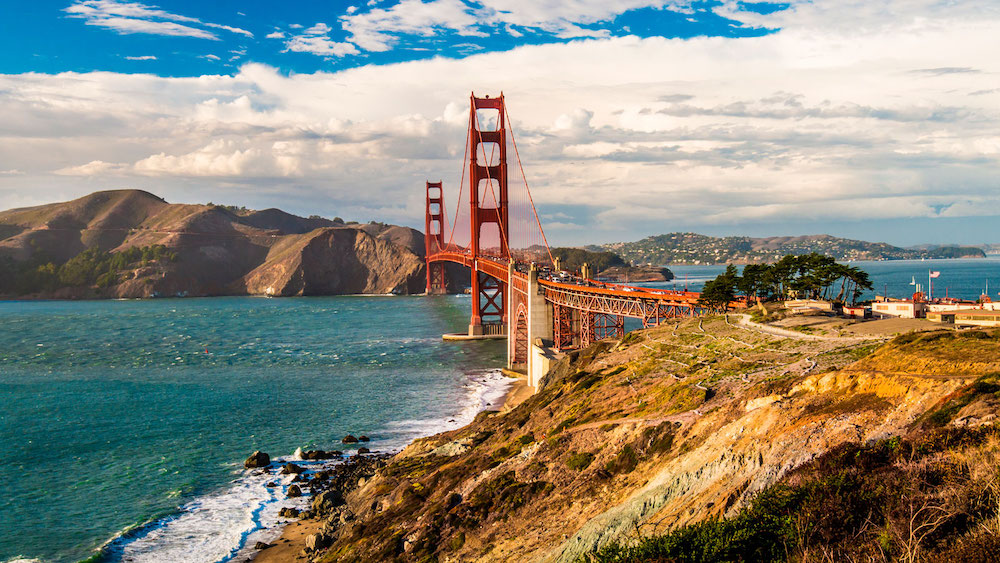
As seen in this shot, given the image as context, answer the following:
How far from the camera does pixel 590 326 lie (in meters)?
57.8

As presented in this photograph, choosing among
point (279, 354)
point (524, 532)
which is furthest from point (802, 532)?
point (279, 354)

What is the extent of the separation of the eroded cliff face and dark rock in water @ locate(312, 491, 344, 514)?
4.74ft

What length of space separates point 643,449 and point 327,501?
1705 centimetres

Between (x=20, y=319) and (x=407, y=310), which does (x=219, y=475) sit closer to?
(x=407, y=310)

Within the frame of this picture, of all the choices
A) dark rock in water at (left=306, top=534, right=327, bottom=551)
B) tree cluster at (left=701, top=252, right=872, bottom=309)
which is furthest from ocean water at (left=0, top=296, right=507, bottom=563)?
tree cluster at (left=701, top=252, right=872, bottom=309)

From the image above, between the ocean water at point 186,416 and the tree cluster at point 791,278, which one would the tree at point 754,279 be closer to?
the tree cluster at point 791,278

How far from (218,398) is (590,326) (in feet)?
102

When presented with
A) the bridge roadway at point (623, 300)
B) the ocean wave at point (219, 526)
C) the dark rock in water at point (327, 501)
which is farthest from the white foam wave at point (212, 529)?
the bridge roadway at point (623, 300)

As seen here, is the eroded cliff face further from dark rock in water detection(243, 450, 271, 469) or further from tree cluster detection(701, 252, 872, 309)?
tree cluster detection(701, 252, 872, 309)

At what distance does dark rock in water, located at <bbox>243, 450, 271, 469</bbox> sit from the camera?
1526 inches

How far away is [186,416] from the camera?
167 ft

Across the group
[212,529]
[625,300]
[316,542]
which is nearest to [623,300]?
[625,300]

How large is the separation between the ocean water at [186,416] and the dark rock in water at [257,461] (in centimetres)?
71

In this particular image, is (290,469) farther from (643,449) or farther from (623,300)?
(623,300)
